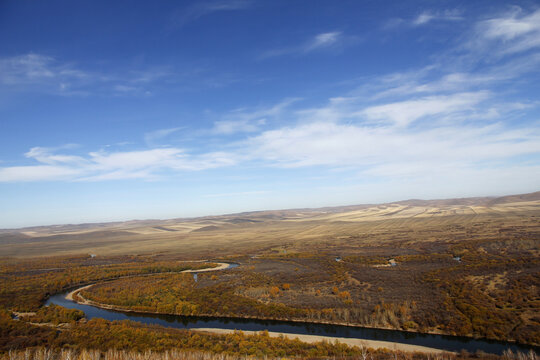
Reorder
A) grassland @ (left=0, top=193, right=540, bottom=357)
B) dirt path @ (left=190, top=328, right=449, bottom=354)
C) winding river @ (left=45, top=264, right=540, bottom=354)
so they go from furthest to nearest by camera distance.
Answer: grassland @ (left=0, top=193, right=540, bottom=357) < winding river @ (left=45, top=264, right=540, bottom=354) < dirt path @ (left=190, top=328, right=449, bottom=354)

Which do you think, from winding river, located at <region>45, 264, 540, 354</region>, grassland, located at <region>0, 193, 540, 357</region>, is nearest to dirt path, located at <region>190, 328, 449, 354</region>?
winding river, located at <region>45, 264, 540, 354</region>

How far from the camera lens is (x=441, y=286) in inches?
1233

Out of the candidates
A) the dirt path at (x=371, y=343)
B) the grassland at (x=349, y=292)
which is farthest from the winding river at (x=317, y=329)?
the grassland at (x=349, y=292)

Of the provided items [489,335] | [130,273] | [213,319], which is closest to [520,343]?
[489,335]

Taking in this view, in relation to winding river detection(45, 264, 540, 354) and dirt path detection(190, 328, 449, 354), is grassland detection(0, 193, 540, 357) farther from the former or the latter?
dirt path detection(190, 328, 449, 354)

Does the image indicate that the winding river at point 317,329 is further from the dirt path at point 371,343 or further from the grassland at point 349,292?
the grassland at point 349,292

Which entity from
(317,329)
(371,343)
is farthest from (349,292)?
(371,343)

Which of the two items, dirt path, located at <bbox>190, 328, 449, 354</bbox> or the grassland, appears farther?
the grassland

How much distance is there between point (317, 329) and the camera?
2461 centimetres

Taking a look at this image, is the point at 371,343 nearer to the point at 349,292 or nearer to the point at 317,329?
the point at 317,329

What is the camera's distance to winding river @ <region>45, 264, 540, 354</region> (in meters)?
19.8

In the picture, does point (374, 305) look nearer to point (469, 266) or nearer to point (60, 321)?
point (469, 266)

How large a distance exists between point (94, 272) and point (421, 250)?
64486 millimetres

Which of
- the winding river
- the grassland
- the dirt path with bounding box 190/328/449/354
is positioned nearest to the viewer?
the dirt path with bounding box 190/328/449/354
